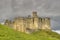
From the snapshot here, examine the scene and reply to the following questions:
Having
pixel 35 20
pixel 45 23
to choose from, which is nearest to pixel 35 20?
pixel 35 20

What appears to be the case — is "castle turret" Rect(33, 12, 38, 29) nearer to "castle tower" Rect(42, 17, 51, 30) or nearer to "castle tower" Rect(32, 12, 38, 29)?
"castle tower" Rect(32, 12, 38, 29)

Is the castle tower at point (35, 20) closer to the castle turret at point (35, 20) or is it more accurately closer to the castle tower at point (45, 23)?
the castle turret at point (35, 20)

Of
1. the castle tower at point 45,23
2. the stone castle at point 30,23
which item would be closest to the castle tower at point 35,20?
the stone castle at point 30,23

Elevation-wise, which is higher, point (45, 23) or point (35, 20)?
point (35, 20)

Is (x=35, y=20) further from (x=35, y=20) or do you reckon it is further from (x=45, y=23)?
(x=45, y=23)

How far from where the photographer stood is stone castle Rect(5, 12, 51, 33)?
427 feet

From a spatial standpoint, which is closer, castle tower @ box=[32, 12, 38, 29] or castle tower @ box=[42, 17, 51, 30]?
castle tower @ box=[32, 12, 38, 29]

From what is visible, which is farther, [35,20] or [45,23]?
[45,23]

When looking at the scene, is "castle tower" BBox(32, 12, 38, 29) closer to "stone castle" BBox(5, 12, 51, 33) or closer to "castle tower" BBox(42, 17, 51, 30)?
"stone castle" BBox(5, 12, 51, 33)

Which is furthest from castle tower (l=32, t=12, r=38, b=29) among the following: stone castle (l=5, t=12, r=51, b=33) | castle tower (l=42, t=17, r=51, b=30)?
castle tower (l=42, t=17, r=51, b=30)

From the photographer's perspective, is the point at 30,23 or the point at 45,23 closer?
the point at 30,23

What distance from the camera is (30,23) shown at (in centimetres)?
13288

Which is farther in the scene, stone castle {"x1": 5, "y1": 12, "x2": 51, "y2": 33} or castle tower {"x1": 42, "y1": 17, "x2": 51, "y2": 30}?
castle tower {"x1": 42, "y1": 17, "x2": 51, "y2": 30}

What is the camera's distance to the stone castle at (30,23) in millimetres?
130125
